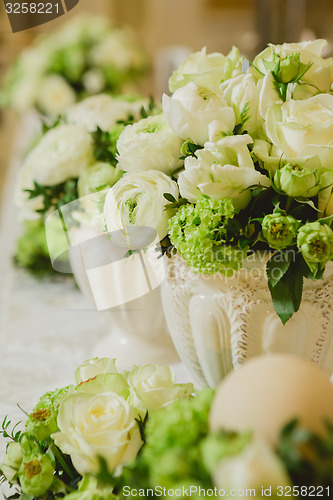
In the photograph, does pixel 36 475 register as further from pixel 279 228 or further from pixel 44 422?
pixel 279 228

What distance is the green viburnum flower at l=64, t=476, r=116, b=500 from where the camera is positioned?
421 millimetres

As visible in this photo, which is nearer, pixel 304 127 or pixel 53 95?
pixel 304 127

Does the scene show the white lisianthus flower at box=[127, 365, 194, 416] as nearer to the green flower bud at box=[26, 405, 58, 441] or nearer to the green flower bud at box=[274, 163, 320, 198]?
the green flower bud at box=[26, 405, 58, 441]

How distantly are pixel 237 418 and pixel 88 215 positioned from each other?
0.47 m

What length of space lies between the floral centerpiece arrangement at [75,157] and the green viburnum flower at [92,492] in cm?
38

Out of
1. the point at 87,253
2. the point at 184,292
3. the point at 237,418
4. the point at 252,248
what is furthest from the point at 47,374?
the point at 237,418

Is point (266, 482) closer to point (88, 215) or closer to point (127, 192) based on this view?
point (127, 192)

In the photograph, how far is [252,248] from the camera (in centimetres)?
55

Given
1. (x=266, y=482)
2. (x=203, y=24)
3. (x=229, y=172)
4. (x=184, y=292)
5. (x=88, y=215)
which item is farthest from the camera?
(x=203, y=24)

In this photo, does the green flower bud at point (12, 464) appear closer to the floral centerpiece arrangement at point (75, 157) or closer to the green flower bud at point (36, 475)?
the green flower bud at point (36, 475)

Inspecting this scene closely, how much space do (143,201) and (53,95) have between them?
147cm

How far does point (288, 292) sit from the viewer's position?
1.78ft

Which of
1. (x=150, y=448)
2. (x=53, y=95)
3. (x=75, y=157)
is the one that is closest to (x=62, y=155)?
(x=75, y=157)

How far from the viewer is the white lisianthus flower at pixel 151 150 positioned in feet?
1.89
